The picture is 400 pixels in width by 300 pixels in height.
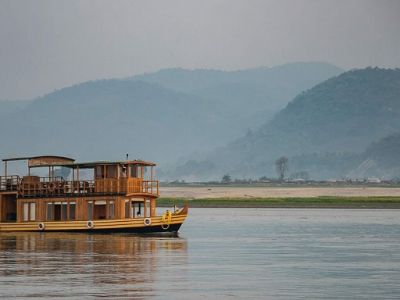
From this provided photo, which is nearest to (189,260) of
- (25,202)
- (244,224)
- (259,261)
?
(259,261)

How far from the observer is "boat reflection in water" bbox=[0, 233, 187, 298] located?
38594mm

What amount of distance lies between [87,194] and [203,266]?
96.4 feet

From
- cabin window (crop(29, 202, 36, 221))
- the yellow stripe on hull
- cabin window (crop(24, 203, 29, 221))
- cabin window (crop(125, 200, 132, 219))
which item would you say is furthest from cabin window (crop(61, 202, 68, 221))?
cabin window (crop(125, 200, 132, 219))

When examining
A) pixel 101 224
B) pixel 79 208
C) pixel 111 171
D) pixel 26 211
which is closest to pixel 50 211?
pixel 26 211

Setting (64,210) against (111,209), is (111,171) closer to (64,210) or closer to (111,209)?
(111,209)

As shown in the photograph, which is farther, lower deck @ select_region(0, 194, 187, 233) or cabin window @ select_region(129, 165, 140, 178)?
cabin window @ select_region(129, 165, 140, 178)

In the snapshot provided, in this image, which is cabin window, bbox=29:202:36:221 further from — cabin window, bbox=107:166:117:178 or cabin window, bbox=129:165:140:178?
cabin window, bbox=129:165:140:178

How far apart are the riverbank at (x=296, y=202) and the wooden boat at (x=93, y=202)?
7542 centimetres

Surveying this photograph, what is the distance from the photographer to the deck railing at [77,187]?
250 ft

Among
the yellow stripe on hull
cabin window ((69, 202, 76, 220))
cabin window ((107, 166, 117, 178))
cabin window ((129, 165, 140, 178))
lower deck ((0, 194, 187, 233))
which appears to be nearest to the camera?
the yellow stripe on hull

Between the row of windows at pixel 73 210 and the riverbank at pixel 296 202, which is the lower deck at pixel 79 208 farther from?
the riverbank at pixel 296 202

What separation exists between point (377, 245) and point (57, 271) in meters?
26.6

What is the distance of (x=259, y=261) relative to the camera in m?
52.1

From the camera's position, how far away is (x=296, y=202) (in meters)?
161
